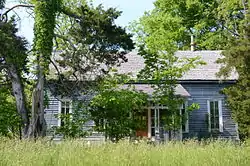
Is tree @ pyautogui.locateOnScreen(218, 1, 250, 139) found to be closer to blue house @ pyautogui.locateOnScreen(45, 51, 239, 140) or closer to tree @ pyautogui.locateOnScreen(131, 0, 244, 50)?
blue house @ pyautogui.locateOnScreen(45, 51, 239, 140)

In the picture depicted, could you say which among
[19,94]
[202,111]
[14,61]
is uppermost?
[14,61]

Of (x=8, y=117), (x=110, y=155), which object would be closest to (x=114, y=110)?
(x=8, y=117)

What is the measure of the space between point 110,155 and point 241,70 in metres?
11.2

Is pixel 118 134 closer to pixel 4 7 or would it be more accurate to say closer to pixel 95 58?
pixel 95 58

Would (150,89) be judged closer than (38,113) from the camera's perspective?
No

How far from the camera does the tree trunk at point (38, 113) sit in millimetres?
13922

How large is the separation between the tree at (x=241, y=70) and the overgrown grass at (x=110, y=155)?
5790 mm

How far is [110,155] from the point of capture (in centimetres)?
762

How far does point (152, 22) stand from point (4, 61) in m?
21.5

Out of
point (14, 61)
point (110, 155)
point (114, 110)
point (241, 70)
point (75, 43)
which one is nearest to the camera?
point (110, 155)

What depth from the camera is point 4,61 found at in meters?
14.0

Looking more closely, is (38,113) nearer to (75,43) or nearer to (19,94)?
(19,94)

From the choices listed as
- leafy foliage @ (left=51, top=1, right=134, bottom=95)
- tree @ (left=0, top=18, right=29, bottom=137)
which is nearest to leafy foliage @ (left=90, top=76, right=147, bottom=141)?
leafy foliage @ (left=51, top=1, right=134, bottom=95)

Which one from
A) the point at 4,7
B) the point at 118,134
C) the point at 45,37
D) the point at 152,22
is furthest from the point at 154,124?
the point at 152,22
